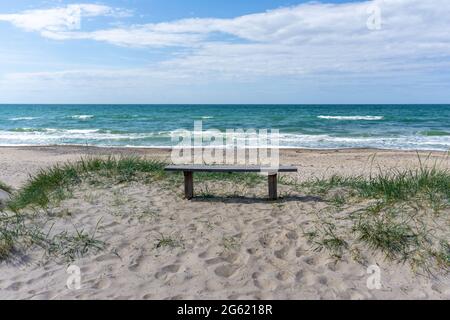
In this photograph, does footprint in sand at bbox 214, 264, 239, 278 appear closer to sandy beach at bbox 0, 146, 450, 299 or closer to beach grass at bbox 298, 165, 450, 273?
sandy beach at bbox 0, 146, 450, 299

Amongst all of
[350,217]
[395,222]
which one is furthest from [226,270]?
[395,222]

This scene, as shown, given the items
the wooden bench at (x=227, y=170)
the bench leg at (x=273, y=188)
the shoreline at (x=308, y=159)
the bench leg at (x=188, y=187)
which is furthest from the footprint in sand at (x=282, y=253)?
the shoreline at (x=308, y=159)

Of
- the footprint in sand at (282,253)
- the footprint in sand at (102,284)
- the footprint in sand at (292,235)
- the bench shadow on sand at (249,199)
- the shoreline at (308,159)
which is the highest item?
the bench shadow on sand at (249,199)

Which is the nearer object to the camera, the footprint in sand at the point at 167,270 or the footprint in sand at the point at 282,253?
the footprint in sand at the point at 167,270

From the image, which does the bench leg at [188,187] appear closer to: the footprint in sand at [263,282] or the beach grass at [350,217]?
the beach grass at [350,217]

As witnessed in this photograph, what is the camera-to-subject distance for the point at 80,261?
4238 mm

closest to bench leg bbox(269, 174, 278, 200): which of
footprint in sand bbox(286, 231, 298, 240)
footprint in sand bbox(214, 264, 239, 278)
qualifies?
footprint in sand bbox(286, 231, 298, 240)

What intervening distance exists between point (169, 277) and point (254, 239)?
1177 mm

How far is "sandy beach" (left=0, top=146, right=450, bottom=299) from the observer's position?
12.0 ft

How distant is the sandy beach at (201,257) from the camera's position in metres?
3.66

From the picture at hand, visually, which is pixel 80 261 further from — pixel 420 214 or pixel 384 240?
pixel 420 214

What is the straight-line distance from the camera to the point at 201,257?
14.0ft

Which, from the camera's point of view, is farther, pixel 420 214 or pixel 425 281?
pixel 420 214
